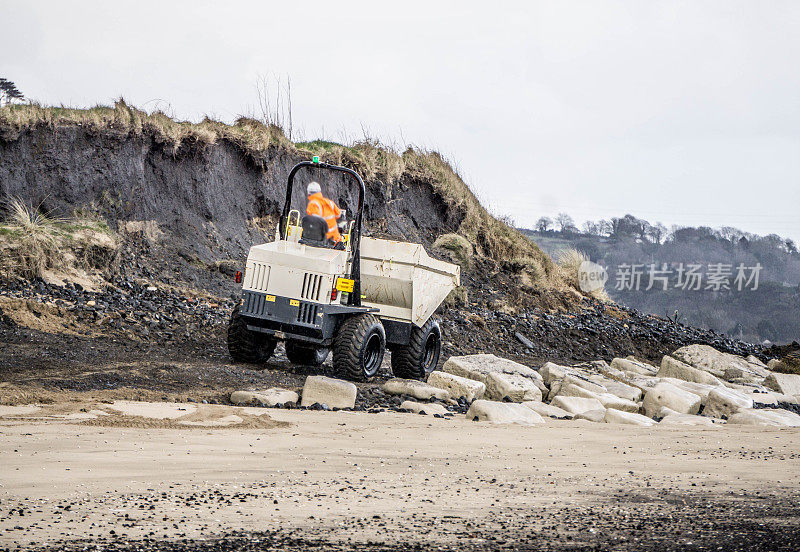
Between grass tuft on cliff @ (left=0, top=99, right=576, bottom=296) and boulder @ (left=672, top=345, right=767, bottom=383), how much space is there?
6400mm

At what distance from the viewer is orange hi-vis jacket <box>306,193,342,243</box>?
12.1 m

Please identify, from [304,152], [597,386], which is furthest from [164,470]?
[304,152]

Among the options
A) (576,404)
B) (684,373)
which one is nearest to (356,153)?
(684,373)

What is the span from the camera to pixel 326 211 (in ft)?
40.1

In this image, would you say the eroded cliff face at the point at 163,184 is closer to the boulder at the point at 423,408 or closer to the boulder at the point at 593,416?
the boulder at the point at 423,408

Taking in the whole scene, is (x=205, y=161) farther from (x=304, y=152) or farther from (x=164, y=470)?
(x=164, y=470)

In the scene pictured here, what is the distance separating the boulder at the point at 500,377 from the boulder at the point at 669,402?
A: 1558 millimetres

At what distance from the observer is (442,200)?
2895cm

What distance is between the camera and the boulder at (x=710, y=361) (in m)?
20.8

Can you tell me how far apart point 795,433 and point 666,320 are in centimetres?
2046

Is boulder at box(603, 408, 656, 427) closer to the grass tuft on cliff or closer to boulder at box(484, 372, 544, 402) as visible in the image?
boulder at box(484, 372, 544, 402)

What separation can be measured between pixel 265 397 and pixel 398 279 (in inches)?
153

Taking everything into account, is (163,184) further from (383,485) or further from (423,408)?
(383,485)

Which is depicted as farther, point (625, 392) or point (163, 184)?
point (163, 184)
